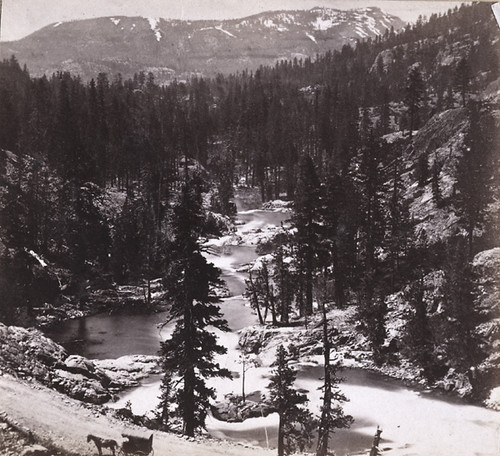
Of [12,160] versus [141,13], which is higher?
[141,13]

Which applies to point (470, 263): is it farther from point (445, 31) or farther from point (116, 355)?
point (445, 31)

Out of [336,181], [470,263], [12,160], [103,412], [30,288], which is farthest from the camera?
[336,181]

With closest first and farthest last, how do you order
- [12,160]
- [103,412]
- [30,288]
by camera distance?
[103,412]
[30,288]
[12,160]

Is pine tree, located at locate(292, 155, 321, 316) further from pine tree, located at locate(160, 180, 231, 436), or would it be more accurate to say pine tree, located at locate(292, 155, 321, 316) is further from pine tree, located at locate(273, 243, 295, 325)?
pine tree, located at locate(160, 180, 231, 436)

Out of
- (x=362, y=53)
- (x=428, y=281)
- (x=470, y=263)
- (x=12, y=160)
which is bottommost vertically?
(x=428, y=281)

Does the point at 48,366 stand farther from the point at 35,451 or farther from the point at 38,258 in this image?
the point at 35,451

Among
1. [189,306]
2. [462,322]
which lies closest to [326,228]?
[462,322]

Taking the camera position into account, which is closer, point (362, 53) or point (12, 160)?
point (12, 160)

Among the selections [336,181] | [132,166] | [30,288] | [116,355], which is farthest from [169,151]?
[30,288]

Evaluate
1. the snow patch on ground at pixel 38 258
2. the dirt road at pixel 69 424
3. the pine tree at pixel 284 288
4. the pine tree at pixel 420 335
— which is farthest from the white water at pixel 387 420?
the snow patch on ground at pixel 38 258

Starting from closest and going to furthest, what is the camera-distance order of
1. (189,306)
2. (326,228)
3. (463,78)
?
(189,306)
(326,228)
(463,78)
